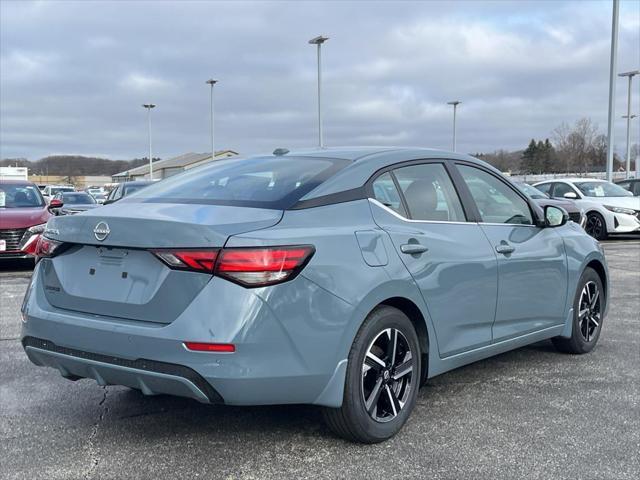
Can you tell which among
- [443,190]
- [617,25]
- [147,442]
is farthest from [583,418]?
[617,25]

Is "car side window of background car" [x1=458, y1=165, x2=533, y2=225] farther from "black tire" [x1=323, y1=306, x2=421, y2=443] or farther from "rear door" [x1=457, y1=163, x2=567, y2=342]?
"black tire" [x1=323, y1=306, x2=421, y2=443]

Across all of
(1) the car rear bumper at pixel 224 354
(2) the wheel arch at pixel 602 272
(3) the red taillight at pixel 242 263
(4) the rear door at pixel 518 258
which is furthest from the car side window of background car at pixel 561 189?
(3) the red taillight at pixel 242 263

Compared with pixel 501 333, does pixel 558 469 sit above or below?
below

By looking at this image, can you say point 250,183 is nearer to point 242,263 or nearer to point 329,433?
point 242,263

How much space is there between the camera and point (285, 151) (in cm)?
453

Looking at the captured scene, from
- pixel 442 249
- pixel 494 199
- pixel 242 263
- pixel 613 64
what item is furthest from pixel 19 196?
pixel 613 64

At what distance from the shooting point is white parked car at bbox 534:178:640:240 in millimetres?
16297

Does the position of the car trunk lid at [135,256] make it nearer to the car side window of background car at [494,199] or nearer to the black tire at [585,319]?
the car side window of background car at [494,199]

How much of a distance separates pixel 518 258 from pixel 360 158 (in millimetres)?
1371

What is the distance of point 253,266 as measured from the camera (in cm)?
309

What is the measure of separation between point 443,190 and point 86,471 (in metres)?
2.57

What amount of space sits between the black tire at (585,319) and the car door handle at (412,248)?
6.74 ft

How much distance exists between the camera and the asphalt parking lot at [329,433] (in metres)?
3.35

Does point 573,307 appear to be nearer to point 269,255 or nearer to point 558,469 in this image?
point 558,469
